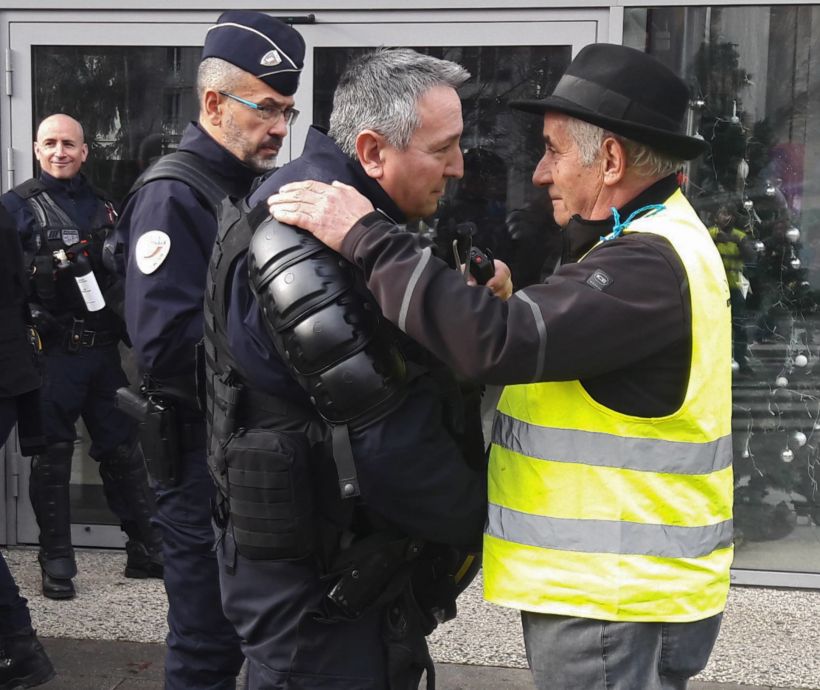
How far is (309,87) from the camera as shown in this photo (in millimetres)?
5391

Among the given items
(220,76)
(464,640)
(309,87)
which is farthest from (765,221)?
(220,76)

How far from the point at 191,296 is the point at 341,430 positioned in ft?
3.89

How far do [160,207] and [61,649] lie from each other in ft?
6.82

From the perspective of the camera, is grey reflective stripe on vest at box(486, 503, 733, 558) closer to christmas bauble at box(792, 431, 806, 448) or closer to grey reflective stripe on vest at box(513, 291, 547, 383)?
grey reflective stripe on vest at box(513, 291, 547, 383)

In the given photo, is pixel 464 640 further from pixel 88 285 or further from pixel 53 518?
pixel 88 285

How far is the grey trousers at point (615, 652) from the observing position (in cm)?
213

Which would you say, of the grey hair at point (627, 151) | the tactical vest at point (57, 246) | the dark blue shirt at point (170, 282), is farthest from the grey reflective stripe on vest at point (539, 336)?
the tactical vest at point (57, 246)

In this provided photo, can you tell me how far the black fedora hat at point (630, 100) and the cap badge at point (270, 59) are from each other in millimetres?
1533

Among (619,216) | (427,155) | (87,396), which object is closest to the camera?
(619,216)

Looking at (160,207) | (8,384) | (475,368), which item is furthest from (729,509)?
(8,384)

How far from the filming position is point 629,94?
2.18 m

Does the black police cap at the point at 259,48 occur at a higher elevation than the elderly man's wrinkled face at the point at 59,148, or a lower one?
higher

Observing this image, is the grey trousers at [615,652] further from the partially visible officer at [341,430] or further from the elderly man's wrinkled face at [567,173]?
the elderly man's wrinkled face at [567,173]

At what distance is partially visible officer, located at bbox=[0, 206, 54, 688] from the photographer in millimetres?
3912
